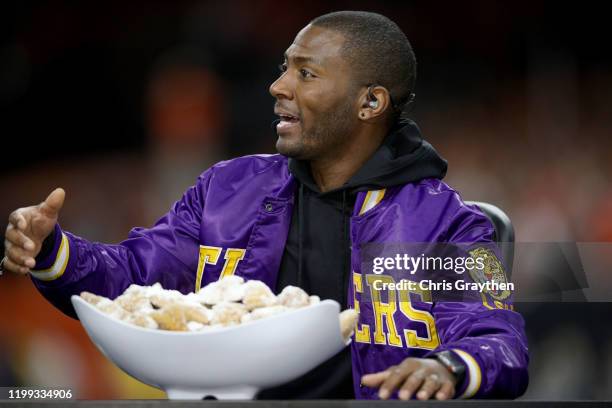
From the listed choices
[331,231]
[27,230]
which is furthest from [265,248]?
[27,230]

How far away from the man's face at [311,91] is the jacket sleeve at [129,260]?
0.68ft

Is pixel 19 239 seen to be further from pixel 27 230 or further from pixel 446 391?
pixel 446 391

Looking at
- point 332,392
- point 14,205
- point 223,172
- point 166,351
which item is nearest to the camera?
point 166,351

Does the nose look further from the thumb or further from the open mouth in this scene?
the thumb

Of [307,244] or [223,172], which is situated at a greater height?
[223,172]

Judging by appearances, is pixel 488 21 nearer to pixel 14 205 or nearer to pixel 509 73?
pixel 509 73

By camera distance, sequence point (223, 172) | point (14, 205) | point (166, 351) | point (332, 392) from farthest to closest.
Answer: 1. point (14, 205)
2. point (223, 172)
3. point (332, 392)
4. point (166, 351)

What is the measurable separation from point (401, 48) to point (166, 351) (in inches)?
33.1

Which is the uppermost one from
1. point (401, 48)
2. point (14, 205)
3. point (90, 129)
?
point (401, 48)

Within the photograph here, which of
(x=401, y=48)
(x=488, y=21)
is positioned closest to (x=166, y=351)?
(x=401, y=48)

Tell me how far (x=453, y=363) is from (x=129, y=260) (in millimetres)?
687

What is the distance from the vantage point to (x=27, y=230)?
127 cm

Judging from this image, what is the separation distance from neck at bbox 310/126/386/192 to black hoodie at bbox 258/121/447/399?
0.03 meters

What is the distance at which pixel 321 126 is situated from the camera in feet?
5.34
